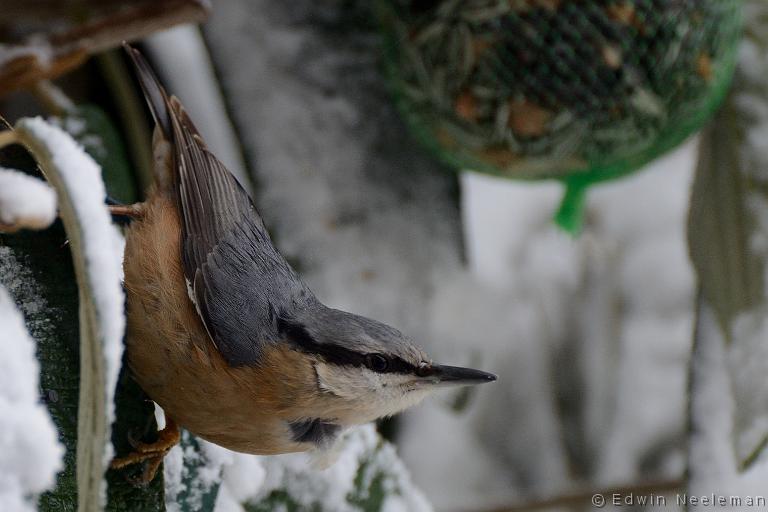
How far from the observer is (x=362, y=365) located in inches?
46.7

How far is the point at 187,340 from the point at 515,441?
1.89 m

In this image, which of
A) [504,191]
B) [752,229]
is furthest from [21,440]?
[504,191]

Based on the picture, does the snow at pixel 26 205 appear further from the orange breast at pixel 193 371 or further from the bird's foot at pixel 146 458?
the orange breast at pixel 193 371

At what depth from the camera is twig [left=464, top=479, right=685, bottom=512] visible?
1.92 meters

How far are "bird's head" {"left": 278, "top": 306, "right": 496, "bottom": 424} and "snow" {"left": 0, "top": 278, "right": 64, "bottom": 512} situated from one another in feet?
2.08

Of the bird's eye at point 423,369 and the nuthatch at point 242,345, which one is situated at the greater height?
the nuthatch at point 242,345

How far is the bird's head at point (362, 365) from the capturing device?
1.18 metres

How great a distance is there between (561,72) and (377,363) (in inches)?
29.6

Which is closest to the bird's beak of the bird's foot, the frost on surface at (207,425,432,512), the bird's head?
the bird's head

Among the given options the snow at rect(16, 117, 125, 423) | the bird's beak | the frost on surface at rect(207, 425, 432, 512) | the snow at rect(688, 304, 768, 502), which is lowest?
the snow at rect(688, 304, 768, 502)

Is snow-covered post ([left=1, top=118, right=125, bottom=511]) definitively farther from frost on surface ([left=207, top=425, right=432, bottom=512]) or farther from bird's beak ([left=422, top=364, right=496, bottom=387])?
bird's beak ([left=422, top=364, right=496, bottom=387])

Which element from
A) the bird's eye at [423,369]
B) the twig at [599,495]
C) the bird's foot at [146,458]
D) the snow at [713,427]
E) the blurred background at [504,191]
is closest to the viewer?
the bird's foot at [146,458]

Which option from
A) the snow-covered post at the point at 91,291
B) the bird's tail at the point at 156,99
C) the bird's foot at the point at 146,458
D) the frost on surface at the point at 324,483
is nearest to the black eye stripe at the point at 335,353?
the frost on surface at the point at 324,483

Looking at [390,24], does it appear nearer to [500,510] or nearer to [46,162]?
[500,510]
